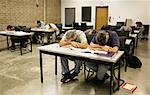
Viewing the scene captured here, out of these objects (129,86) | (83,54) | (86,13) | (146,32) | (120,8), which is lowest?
(129,86)

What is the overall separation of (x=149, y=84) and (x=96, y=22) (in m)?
8.64

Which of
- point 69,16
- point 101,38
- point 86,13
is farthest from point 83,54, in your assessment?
point 69,16

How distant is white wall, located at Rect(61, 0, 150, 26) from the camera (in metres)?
10.4

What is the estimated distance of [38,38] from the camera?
323 inches

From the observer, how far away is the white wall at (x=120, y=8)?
10375 mm

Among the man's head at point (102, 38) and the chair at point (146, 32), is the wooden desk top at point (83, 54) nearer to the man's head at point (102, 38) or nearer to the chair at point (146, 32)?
the man's head at point (102, 38)

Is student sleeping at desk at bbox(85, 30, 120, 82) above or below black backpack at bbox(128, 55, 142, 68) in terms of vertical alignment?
above

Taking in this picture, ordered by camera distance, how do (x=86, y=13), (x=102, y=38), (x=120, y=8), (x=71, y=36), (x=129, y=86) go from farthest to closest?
(x=86, y=13) → (x=120, y=8) → (x=71, y=36) → (x=129, y=86) → (x=102, y=38)

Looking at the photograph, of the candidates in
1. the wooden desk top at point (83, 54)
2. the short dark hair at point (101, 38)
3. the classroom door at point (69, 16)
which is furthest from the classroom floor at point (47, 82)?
the classroom door at point (69, 16)

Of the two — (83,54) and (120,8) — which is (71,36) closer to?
(83,54)

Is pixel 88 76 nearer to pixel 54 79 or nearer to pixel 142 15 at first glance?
pixel 54 79

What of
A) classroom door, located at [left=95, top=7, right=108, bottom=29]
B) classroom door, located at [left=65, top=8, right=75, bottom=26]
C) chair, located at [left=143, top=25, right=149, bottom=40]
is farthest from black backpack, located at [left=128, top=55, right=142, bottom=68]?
classroom door, located at [left=65, top=8, right=75, bottom=26]

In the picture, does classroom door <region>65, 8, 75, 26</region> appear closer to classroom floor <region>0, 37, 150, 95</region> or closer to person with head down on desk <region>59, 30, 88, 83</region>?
classroom floor <region>0, 37, 150, 95</region>

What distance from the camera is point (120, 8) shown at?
10992 millimetres
